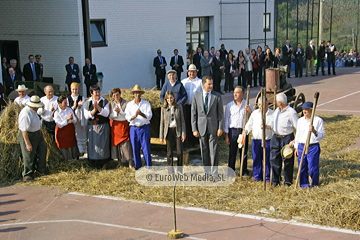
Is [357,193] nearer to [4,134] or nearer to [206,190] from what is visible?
[206,190]

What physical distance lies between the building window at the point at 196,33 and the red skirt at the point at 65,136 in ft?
53.4

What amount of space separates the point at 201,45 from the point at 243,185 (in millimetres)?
19137

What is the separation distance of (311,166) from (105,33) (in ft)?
47.4

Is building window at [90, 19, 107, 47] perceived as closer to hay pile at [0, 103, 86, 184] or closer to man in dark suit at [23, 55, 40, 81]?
man in dark suit at [23, 55, 40, 81]

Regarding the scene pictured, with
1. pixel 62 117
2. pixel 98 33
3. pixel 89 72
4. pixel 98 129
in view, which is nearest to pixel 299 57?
pixel 98 33

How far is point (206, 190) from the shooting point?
9.09 metres

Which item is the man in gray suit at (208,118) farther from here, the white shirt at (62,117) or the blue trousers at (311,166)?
the white shirt at (62,117)

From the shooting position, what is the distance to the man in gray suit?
9633mm

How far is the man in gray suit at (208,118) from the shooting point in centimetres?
963

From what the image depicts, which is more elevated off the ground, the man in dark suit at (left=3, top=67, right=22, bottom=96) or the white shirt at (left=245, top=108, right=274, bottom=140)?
the man in dark suit at (left=3, top=67, right=22, bottom=96)

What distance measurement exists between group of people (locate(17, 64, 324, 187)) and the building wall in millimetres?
8383

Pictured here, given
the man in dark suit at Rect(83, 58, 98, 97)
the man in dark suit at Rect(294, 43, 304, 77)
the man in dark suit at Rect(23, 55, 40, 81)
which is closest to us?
the man in dark suit at Rect(23, 55, 40, 81)

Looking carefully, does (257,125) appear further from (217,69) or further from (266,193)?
(217,69)

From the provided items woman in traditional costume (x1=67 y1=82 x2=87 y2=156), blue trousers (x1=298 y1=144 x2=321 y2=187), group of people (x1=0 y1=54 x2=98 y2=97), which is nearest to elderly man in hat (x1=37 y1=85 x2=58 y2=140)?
woman in traditional costume (x1=67 y1=82 x2=87 y2=156)
